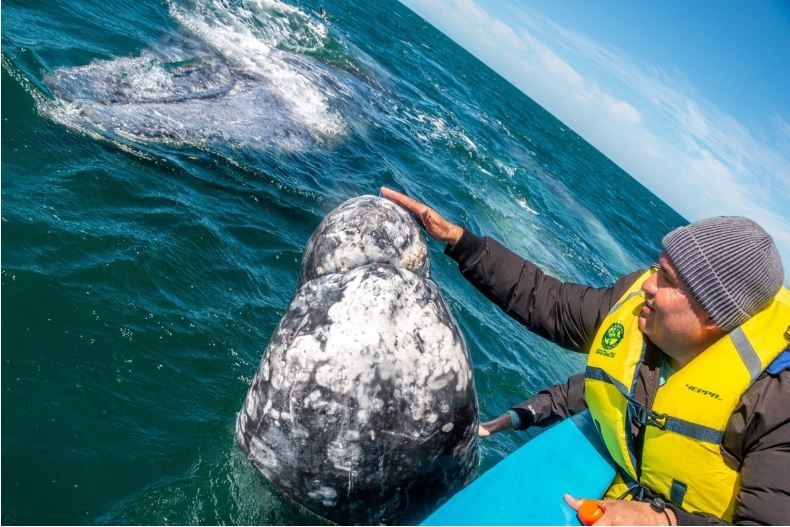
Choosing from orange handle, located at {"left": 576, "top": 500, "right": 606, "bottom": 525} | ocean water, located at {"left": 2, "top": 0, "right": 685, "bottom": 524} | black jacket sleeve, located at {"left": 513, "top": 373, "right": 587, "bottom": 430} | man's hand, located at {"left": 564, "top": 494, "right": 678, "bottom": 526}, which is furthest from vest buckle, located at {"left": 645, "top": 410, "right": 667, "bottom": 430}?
black jacket sleeve, located at {"left": 513, "top": 373, "right": 587, "bottom": 430}

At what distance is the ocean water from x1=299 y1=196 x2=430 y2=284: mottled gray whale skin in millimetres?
1461

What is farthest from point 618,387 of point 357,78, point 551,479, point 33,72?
point 357,78

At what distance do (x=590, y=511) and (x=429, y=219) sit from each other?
2280mm

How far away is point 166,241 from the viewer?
678 centimetres

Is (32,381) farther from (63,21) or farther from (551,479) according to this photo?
(63,21)

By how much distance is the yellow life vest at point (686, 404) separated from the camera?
3275 mm

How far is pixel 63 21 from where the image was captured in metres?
11.1

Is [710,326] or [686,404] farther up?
[710,326]

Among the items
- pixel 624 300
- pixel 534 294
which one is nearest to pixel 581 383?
pixel 534 294

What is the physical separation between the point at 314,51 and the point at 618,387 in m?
16.7

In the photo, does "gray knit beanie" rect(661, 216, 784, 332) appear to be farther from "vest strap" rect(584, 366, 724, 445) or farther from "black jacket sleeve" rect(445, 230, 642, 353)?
"black jacket sleeve" rect(445, 230, 642, 353)

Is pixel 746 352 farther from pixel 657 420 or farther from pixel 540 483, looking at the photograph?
pixel 540 483

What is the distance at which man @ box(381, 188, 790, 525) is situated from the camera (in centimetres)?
309

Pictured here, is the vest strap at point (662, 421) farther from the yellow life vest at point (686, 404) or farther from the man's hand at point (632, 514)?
the man's hand at point (632, 514)
